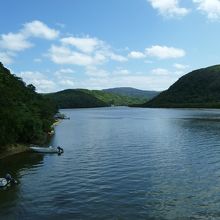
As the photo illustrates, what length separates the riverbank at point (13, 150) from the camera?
7585 centimetres

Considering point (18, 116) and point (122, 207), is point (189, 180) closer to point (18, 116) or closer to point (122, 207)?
point (122, 207)

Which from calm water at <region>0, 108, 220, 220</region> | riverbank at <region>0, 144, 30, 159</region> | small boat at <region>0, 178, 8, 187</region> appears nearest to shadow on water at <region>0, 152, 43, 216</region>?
calm water at <region>0, 108, 220, 220</region>

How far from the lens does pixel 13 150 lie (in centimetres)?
8006

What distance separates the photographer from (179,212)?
40219 mm

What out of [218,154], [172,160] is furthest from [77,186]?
[218,154]

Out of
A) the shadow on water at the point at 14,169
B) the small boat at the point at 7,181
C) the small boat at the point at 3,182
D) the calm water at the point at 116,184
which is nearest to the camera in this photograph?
the calm water at the point at 116,184

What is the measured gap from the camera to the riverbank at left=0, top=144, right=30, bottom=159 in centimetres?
7585

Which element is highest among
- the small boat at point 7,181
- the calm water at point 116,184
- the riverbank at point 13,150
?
the riverbank at point 13,150

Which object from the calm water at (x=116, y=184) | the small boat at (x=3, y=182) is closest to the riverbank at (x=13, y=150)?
the calm water at (x=116, y=184)

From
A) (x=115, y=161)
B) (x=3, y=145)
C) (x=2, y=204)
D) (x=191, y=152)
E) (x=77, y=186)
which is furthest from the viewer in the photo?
(x=191, y=152)

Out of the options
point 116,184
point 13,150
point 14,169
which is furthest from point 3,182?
point 13,150

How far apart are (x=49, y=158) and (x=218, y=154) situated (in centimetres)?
3385

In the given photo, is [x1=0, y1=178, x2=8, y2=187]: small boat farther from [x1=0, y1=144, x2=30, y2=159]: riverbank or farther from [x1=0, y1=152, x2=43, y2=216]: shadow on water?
[x1=0, y1=144, x2=30, y2=159]: riverbank

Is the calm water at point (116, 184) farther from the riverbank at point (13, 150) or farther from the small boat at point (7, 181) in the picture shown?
the riverbank at point (13, 150)
